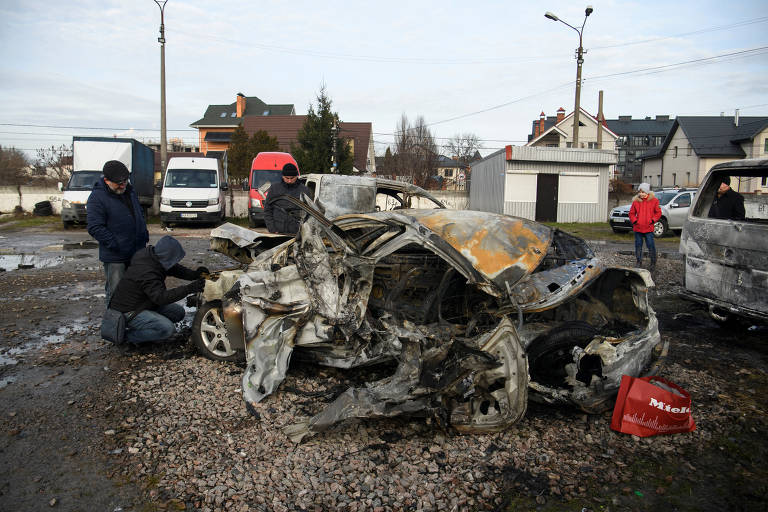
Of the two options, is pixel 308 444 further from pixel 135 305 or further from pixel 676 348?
pixel 676 348

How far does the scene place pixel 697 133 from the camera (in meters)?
42.1

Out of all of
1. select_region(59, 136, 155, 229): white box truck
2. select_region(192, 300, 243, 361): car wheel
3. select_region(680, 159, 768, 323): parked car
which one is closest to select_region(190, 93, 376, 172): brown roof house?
select_region(59, 136, 155, 229): white box truck

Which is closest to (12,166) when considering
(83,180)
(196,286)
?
(83,180)

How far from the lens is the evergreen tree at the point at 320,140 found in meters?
23.7

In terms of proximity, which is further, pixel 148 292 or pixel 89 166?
pixel 89 166

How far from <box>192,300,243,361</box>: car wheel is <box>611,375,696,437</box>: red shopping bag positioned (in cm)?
328

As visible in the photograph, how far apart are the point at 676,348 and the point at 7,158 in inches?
1758

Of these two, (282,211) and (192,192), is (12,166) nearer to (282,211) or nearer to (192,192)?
(192,192)

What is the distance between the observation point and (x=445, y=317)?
3908 millimetres

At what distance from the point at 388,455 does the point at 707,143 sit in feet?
161

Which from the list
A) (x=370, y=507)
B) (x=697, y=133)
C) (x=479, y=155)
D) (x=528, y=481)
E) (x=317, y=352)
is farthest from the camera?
(x=479, y=155)

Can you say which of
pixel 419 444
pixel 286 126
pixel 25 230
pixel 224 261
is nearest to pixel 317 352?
pixel 419 444

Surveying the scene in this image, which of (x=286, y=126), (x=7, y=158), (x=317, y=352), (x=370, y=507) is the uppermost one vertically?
(x=286, y=126)

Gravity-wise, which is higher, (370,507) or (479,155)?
(479,155)
